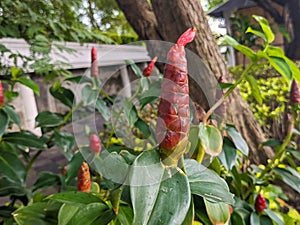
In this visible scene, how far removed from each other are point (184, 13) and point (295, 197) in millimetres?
980

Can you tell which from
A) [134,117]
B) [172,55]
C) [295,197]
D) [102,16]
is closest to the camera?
[172,55]

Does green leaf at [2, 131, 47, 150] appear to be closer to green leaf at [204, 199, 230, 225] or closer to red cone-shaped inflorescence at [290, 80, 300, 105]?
green leaf at [204, 199, 230, 225]

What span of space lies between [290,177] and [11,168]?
2.81ft

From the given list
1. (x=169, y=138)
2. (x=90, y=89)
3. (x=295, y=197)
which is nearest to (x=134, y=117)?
(x=90, y=89)

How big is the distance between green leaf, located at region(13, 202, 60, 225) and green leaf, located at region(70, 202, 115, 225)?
0.11 m

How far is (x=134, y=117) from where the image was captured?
89 centimetres

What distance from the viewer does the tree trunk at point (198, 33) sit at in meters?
1.09

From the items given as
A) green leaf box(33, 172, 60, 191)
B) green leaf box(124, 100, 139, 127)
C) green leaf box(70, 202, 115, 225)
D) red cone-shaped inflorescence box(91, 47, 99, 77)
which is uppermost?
red cone-shaped inflorescence box(91, 47, 99, 77)

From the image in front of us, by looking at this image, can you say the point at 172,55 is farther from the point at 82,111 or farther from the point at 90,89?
the point at 82,111

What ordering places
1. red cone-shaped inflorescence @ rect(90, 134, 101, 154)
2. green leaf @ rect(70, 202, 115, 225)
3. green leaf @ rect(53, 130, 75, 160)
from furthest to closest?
green leaf @ rect(53, 130, 75, 160) → red cone-shaped inflorescence @ rect(90, 134, 101, 154) → green leaf @ rect(70, 202, 115, 225)

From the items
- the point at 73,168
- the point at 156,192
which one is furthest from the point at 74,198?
the point at 73,168

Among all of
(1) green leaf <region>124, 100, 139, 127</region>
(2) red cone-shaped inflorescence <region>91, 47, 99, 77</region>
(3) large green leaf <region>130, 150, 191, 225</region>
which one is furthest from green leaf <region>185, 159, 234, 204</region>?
(2) red cone-shaped inflorescence <region>91, 47, 99, 77</region>

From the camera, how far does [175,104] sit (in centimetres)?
36

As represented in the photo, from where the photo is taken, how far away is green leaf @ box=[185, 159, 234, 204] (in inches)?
15.4
